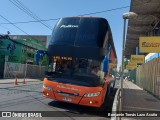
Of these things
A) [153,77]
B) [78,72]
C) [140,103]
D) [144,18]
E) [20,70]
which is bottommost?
[140,103]

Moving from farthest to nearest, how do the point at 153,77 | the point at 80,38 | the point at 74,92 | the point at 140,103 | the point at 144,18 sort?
A: the point at 144,18 → the point at 153,77 → the point at 140,103 → the point at 80,38 → the point at 74,92

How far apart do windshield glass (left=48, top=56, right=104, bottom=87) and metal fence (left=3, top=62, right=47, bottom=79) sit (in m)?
25.0

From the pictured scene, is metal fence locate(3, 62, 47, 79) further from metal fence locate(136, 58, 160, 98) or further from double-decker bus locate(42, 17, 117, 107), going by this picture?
double-decker bus locate(42, 17, 117, 107)

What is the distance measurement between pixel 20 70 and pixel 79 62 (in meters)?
29.7

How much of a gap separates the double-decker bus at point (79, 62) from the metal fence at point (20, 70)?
24.8 m

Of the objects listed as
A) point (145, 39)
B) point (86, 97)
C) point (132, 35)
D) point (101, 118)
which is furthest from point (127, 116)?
point (132, 35)

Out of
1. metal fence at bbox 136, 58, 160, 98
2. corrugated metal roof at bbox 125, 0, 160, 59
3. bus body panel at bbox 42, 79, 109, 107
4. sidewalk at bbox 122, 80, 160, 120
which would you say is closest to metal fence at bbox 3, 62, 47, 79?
corrugated metal roof at bbox 125, 0, 160, 59

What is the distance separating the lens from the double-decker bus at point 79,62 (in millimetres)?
9875

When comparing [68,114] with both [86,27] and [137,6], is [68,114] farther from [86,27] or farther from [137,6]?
[137,6]

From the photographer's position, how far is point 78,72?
1014 centimetres

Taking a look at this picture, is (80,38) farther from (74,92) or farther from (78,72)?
(74,92)

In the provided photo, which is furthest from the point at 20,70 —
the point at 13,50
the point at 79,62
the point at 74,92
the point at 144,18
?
the point at 74,92

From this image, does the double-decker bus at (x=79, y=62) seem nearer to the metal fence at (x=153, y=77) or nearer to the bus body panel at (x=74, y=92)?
the bus body panel at (x=74, y=92)

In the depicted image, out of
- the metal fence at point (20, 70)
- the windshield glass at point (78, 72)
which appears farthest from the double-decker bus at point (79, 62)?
the metal fence at point (20, 70)
